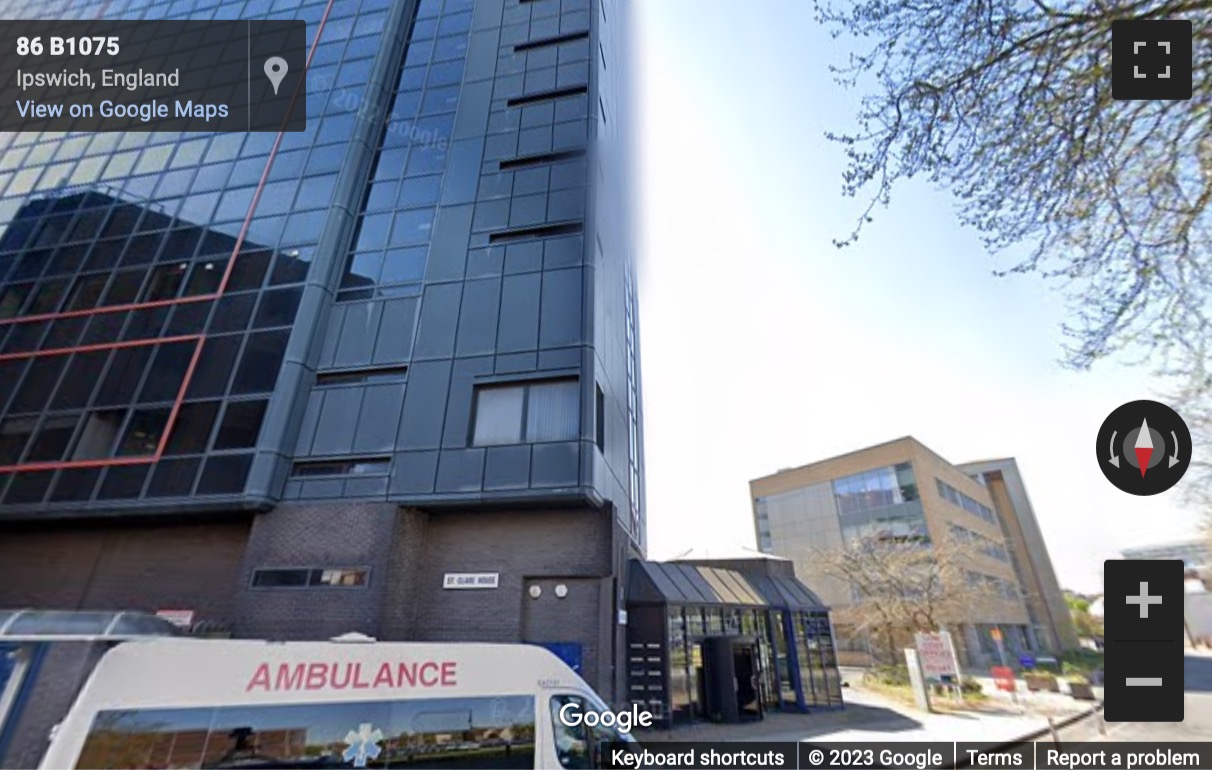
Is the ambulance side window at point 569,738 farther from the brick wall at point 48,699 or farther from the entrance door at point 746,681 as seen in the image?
the entrance door at point 746,681

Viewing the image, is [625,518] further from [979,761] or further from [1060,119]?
[1060,119]

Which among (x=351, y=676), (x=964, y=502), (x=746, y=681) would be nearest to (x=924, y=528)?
(x=964, y=502)

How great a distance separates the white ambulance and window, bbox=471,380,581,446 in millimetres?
7347

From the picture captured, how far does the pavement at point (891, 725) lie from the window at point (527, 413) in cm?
809

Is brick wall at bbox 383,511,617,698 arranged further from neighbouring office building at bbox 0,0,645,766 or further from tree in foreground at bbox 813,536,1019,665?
tree in foreground at bbox 813,536,1019,665

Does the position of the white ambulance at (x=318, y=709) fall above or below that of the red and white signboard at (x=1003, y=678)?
above

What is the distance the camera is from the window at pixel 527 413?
45.5 ft

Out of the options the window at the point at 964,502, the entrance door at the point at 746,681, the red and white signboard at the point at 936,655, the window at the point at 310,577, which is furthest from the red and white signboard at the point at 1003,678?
the window at the point at 310,577

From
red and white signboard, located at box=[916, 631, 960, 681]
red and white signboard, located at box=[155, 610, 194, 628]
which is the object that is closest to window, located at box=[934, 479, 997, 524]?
red and white signboard, located at box=[916, 631, 960, 681]

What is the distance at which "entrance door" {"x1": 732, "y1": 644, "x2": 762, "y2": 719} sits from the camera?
16.4 m

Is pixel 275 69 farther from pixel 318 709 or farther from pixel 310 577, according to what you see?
pixel 318 709

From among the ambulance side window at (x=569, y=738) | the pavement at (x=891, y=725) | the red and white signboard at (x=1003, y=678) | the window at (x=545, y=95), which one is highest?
the window at (x=545, y=95)

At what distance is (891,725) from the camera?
15.4 metres

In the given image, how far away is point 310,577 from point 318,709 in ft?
27.7
